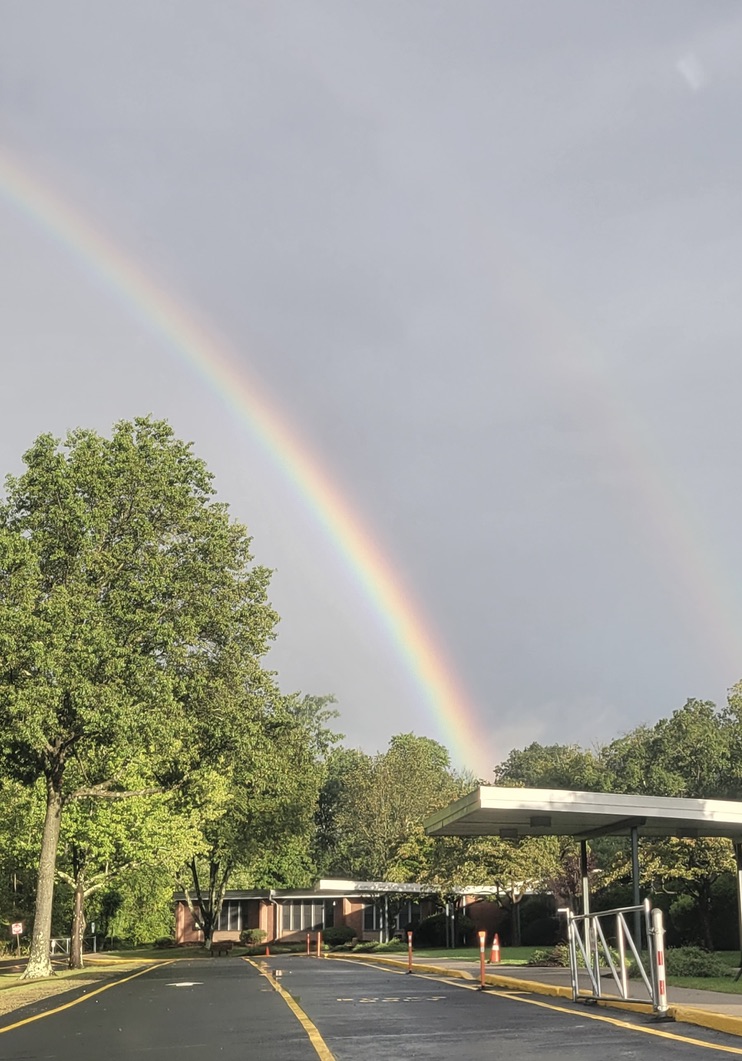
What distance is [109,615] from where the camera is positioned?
32188 millimetres

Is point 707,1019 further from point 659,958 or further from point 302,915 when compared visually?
point 302,915

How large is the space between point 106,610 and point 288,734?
1701 centimetres

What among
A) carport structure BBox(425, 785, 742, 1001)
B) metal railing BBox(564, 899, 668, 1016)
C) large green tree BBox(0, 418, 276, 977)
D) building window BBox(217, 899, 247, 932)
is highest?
large green tree BBox(0, 418, 276, 977)

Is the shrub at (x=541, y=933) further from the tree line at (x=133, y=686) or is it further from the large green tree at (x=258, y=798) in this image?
the large green tree at (x=258, y=798)

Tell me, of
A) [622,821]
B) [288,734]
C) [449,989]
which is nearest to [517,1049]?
[449,989]

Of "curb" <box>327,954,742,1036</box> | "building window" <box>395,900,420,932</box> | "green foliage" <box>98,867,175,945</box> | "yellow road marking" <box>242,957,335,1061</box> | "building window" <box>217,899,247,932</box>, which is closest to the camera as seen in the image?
"yellow road marking" <box>242,957,335,1061</box>

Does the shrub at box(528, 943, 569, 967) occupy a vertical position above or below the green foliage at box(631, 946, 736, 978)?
below

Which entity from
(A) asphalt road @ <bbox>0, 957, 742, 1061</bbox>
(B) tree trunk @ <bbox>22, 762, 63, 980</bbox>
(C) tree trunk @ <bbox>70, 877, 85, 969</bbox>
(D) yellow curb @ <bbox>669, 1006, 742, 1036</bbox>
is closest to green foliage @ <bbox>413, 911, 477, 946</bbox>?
(C) tree trunk @ <bbox>70, 877, 85, 969</bbox>

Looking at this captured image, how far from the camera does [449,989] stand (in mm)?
21328

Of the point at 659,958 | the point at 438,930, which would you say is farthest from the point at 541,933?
the point at 659,958

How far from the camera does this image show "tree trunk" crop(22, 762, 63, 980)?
30906 millimetres

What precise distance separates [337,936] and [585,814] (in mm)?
48246

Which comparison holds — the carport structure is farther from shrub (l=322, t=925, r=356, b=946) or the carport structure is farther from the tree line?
shrub (l=322, t=925, r=356, b=946)

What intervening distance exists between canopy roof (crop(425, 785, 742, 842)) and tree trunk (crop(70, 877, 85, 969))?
19.3m
